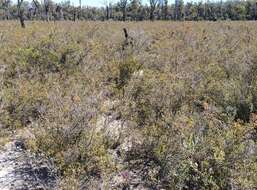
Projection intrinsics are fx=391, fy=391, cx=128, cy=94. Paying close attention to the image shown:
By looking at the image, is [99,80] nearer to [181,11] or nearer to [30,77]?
[30,77]

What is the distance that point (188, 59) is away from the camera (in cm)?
1102

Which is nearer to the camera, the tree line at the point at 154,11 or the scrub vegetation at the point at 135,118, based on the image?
the scrub vegetation at the point at 135,118

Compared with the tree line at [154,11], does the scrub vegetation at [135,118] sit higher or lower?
lower

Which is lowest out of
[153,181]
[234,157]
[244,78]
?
[153,181]

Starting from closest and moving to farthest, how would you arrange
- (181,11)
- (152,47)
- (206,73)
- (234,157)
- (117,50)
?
1. (234,157)
2. (206,73)
3. (117,50)
4. (152,47)
5. (181,11)

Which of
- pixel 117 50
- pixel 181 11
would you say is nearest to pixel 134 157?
pixel 117 50

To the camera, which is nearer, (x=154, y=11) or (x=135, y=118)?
(x=135, y=118)

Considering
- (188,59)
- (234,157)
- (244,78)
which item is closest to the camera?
(234,157)

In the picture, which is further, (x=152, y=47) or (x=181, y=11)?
(x=181, y=11)

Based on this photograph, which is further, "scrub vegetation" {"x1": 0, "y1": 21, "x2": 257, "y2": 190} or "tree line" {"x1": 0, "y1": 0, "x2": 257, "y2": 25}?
"tree line" {"x1": 0, "y1": 0, "x2": 257, "y2": 25}

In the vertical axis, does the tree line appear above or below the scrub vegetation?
above

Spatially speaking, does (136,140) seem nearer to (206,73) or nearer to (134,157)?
(134,157)

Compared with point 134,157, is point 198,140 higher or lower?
higher

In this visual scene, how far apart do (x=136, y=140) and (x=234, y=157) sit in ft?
5.58
